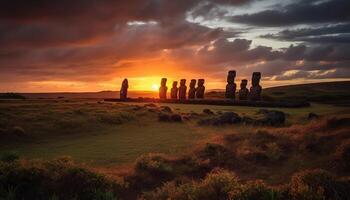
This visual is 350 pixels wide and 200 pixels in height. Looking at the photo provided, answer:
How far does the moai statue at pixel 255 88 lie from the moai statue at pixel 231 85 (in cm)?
425

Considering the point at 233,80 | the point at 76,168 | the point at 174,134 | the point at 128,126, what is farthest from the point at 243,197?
the point at 233,80

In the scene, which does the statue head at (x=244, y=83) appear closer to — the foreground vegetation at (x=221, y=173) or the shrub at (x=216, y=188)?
the foreground vegetation at (x=221, y=173)

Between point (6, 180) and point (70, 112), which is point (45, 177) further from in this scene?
point (70, 112)

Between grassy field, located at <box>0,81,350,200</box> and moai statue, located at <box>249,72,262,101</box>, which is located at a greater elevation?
moai statue, located at <box>249,72,262,101</box>

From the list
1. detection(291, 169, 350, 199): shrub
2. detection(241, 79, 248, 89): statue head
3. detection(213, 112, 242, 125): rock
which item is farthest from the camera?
Result: detection(241, 79, 248, 89): statue head

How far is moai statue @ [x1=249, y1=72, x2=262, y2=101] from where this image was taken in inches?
2234

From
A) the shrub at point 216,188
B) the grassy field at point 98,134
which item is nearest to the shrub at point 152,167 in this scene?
the grassy field at point 98,134

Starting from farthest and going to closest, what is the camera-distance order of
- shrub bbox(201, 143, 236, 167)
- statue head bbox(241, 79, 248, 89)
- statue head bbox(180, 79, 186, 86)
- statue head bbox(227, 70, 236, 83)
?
statue head bbox(180, 79, 186, 86)
statue head bbox(227, 70, 236, 83)
statue head bbox(241, 79, 248, 89)
shrub bbox(201, 143, 236, 167)

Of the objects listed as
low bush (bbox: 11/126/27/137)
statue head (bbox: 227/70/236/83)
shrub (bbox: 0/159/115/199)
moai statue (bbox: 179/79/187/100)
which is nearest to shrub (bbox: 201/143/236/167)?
shrub (bbox: 0/159/115/199)

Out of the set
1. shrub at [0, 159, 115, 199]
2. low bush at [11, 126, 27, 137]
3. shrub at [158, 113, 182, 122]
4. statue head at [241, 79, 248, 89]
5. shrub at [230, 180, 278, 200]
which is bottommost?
shrub at [0, 159, 115, 199]

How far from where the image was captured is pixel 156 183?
1514cm

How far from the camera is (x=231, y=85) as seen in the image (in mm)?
61031

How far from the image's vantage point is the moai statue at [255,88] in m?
56.8

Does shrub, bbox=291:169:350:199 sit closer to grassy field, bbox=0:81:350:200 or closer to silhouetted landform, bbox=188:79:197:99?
grassy field, bbox=0:81:350:200
